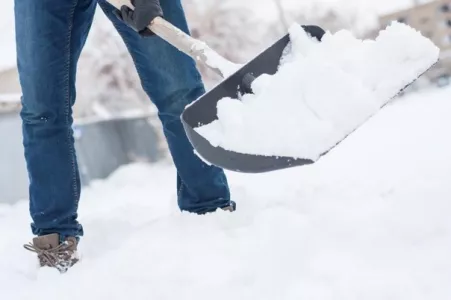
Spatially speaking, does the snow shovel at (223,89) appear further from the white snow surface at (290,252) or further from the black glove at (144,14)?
the white snow surface at (290,252)

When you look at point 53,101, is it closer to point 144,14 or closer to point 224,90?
point 144,14

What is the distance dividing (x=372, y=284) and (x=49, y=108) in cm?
85

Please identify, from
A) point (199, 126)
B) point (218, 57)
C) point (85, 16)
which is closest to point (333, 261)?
point (199, 126)

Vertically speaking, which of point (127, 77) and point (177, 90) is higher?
point (177, 90)

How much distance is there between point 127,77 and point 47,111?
36.7 ft

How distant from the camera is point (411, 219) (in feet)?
3.23

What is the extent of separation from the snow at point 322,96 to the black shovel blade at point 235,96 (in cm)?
1

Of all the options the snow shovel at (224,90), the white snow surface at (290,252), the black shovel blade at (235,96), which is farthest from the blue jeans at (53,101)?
the black shovel blade at (235,96)

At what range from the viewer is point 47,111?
4.13ft

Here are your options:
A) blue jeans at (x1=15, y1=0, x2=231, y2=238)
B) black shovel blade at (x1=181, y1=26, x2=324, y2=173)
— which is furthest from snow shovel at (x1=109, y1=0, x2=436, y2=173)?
blue jeans at (x1=15, y1=0, x2=231, y2=238)

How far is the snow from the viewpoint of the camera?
0.89m

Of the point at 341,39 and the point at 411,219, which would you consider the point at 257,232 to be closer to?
the point at 411,219

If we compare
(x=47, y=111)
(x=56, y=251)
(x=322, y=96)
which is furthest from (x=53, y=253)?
(x=322, y=96)

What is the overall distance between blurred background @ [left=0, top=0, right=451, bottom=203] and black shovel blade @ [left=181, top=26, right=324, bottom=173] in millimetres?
6732
